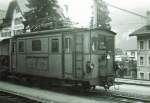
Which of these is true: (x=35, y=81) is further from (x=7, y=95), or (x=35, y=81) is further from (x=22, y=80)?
(x=7, y=95)

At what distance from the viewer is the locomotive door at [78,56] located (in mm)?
14336

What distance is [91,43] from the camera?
14.3 metres

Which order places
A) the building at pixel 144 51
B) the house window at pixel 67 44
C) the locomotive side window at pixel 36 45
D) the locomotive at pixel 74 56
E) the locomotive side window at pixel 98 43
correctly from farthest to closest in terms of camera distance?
the building at pixel 144 51 → the locomotive side window at pixel 36 45 → the house window at pixel 67 44 → the locomotive side window at pixel 98 43 → the locomotive at pixel 74 56

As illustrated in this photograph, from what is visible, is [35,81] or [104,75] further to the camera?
[35,81]

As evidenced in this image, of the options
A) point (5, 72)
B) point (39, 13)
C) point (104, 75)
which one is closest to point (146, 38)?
point (39, 13)

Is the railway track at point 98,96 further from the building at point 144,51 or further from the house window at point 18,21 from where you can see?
the house window at point 18,21

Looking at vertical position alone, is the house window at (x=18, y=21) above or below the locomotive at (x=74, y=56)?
above

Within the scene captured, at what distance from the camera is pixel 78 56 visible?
47.6 ft

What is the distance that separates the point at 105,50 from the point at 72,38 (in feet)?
6.24

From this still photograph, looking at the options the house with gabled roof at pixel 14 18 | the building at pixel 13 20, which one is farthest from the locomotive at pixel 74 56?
the building at pixel 13 20

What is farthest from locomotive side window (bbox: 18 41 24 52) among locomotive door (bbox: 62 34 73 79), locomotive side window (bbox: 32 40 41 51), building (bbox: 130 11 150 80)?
building (bbox: 130 11 150 80)

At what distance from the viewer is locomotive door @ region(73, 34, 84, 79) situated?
14336mm

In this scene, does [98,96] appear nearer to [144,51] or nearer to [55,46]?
[55,46]

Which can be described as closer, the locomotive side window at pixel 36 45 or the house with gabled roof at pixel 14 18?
the locomotive side window at pixel 36 45
